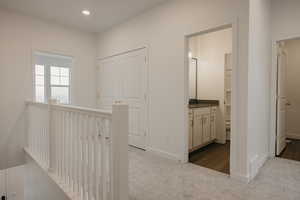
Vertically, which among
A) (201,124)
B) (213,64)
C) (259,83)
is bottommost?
(201,124)

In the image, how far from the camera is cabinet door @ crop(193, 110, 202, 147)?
3.43m

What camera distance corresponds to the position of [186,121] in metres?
2.92

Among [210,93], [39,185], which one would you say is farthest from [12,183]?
[210,93]

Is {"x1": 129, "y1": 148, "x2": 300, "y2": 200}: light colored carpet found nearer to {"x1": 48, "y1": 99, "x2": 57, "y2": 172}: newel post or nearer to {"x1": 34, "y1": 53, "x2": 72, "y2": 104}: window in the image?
{"x1": 48, "y1": 99, "x2": 57, "y2": 172}: newel post

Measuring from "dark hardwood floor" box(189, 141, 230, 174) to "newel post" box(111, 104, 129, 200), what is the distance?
1752 mm

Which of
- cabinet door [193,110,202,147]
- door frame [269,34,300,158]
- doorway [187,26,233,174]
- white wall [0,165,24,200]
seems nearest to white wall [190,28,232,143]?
doorway [187,26,233,174]

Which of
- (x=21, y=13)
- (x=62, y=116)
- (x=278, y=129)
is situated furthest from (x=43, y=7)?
(x=278, y=129)

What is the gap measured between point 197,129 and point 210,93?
1278 mm

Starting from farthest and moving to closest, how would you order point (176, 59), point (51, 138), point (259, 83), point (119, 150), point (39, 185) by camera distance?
point (176, 59) < point (39, 185) < point (259, 83) < point (51, 138) < point (119, 150)

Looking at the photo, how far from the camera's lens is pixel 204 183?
2.27m

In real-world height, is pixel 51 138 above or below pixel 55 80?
below

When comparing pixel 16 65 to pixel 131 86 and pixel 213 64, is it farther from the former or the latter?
pixel 213 64

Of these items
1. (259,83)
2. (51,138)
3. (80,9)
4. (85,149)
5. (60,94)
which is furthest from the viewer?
(60,94)

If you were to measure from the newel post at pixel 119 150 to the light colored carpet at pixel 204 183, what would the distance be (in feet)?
2.06
